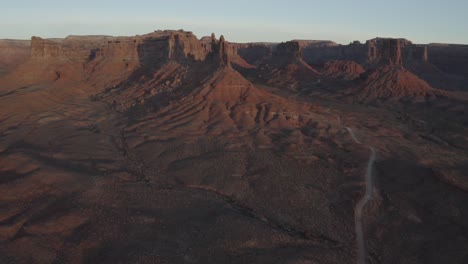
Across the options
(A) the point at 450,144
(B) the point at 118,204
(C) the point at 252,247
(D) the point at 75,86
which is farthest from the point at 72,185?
(D) the point at 75,86

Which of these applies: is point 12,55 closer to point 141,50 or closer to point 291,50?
point 141,50

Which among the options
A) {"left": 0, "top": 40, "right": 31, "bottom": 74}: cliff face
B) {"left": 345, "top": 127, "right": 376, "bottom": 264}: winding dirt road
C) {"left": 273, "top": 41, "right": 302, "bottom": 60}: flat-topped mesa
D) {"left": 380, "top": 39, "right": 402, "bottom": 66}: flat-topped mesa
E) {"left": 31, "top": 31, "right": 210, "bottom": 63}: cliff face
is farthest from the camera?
{"left": 0, "top": 40, "right": 31, "bottom": 74}: cliff face

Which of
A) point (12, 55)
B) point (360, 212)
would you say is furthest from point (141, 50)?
point (360, 212)

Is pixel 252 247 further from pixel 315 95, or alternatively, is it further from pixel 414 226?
pixel 315 95

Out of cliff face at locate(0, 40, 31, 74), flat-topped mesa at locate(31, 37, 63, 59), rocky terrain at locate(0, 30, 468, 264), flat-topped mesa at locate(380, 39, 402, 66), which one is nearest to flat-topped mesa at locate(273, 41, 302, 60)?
flat-topped mesa at locate(380, 39, 402, 66)

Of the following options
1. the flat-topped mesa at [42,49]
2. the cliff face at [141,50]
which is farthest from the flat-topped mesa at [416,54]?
the flat-topped mesa at [42,49]

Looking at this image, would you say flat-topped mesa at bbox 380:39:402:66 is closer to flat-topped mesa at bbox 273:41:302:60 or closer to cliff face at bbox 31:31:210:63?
flat-topped mesa at bbox 273:41:302:60
